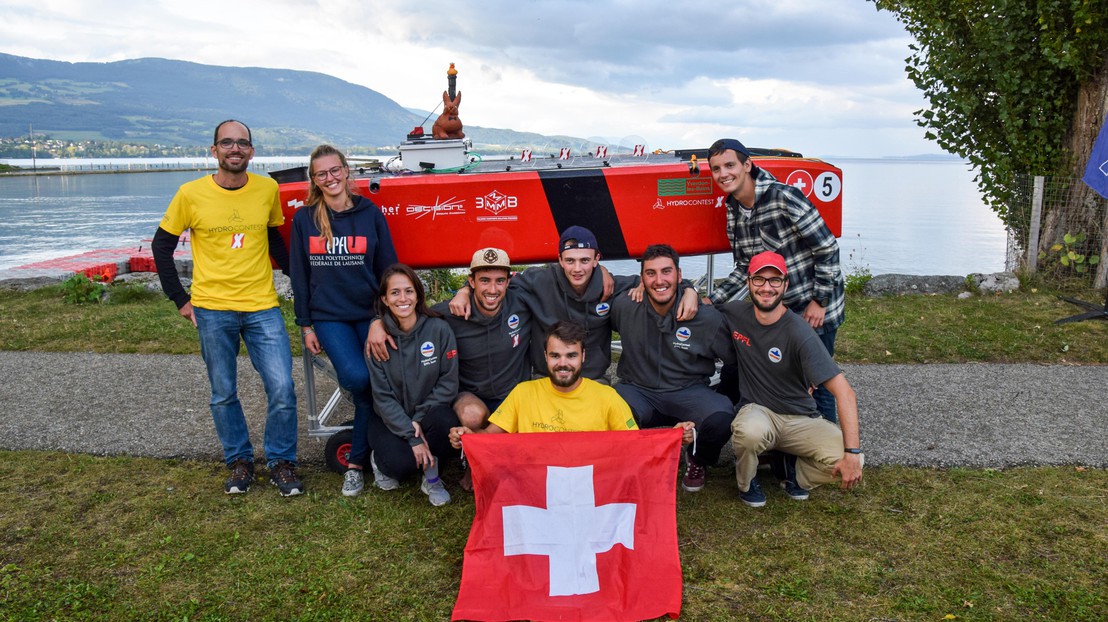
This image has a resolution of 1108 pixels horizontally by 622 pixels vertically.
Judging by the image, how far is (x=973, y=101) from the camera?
9141 mm

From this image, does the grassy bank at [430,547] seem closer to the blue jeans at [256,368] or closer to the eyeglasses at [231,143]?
the blue jeans at [256,368]

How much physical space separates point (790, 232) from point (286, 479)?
2946mm

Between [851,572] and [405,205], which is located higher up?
[405,205]

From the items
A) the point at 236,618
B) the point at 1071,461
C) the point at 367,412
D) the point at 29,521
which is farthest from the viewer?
the point at 1071,461

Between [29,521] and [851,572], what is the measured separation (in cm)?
378

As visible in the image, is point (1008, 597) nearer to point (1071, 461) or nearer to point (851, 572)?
point (851, 572)

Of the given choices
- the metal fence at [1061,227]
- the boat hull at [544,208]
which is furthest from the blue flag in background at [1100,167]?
the boat hull at [544,208]

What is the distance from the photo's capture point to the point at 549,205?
4.52 meters

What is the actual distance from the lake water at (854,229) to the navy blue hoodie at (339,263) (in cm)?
917

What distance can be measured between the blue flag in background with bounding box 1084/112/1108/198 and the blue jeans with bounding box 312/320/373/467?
6.55m

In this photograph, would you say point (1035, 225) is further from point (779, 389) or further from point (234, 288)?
point (234, 288)

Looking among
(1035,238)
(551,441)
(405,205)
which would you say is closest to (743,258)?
(551,441)

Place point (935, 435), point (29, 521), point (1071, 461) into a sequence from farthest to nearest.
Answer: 1. point (935, 435)
2. point (1071, 461)
3. point (29, 521)

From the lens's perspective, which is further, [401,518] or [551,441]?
[401,518]
